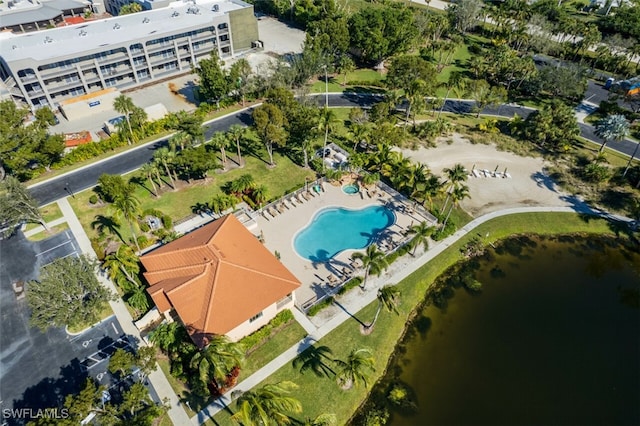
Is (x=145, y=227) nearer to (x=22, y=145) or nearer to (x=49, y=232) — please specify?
(x=49, y=232)

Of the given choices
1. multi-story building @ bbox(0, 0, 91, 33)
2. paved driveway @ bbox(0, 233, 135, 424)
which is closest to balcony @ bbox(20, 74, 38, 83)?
paved driveway @ bbox(0, 233, 135, 424)

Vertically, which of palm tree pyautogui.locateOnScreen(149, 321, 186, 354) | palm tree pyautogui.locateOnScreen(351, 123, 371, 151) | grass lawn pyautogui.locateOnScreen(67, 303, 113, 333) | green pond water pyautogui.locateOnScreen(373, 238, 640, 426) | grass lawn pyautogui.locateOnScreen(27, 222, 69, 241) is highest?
palm tree pyautogui.locateOnScreen(351, 123, 371, 151)

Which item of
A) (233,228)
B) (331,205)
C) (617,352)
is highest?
(233,228)

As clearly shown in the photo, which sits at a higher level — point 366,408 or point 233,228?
point 233,228

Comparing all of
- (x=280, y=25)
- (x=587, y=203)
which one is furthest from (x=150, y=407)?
(x=280, y=25)

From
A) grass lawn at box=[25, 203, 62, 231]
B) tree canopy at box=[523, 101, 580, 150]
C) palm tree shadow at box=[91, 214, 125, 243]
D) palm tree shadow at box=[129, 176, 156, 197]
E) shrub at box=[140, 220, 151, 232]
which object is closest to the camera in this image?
shrub at box=[140, 220, 151, 232]

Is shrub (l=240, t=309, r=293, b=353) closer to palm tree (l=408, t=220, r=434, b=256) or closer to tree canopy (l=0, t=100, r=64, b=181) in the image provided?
palm tree (l=408, t=220, r=434, b=256)

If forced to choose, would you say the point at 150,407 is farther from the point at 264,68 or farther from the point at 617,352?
the point at 264,68
